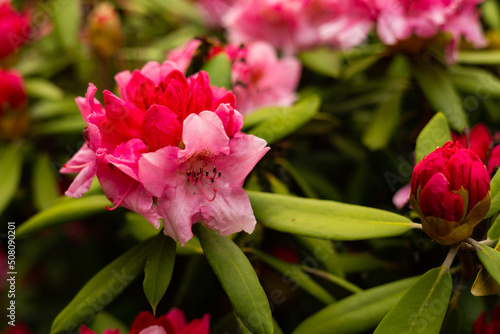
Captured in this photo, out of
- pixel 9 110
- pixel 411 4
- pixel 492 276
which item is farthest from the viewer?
pixel 9 110

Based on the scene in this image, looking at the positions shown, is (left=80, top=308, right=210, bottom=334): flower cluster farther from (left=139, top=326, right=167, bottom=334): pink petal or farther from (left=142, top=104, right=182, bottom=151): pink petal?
(left=142, top=104, right=182, bottom=151): pink petal

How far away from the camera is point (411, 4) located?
1.16 metres

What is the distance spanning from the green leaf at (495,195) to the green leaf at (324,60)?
24.3 inches

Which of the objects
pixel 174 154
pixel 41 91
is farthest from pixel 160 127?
pixel 41 91

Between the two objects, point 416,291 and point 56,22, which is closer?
point 416,291

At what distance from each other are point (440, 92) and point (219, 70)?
0.58 meters

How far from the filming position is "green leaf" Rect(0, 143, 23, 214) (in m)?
1.21

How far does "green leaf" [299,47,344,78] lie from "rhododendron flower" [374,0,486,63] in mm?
186

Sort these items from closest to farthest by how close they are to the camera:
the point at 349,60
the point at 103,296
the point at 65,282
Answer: the point at 103,296
the point at 349,60
the point at 65,282

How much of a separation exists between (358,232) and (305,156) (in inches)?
29.3

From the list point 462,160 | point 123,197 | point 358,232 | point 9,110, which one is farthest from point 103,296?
point 9,110

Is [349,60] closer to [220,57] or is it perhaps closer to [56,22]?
[220,57]

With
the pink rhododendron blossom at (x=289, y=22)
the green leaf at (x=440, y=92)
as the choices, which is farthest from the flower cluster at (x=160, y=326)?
the pink rhododendron blossom at (x=289, y=22)

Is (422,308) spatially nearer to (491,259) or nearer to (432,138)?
(491,259)
